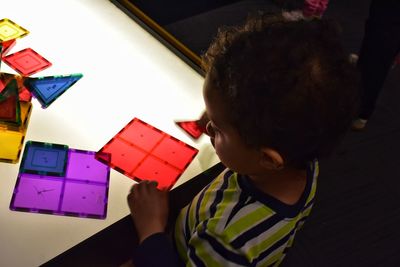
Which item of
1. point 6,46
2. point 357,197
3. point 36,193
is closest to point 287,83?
point 36,193

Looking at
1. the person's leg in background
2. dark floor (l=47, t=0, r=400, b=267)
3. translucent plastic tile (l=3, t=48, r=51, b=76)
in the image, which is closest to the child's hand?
translucent plastic tile (l=3, t=48, r=51, b=76)

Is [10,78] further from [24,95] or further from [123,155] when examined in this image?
[123,155]

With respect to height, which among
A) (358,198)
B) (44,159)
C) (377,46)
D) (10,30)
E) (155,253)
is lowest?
(358,198)

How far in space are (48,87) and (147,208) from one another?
328 millimetres

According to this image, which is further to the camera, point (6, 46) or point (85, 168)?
point (6, 46)

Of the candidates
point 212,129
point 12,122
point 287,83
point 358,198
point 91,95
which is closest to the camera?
point 287,83

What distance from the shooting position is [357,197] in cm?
142

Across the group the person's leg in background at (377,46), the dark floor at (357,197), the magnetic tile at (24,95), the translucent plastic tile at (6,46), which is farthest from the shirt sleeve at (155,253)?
the person's leg in background at (377,46)

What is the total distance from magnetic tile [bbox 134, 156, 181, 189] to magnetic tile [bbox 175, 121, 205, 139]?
3.6 inches

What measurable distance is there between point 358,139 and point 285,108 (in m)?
1.22

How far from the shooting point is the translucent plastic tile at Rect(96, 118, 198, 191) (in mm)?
746

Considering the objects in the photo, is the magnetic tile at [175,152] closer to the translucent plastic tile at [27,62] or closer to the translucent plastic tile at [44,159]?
the translucent plastic tile at [44,159]

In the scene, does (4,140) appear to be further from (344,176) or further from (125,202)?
(344,176)

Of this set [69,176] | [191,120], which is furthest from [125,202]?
[191,120]
